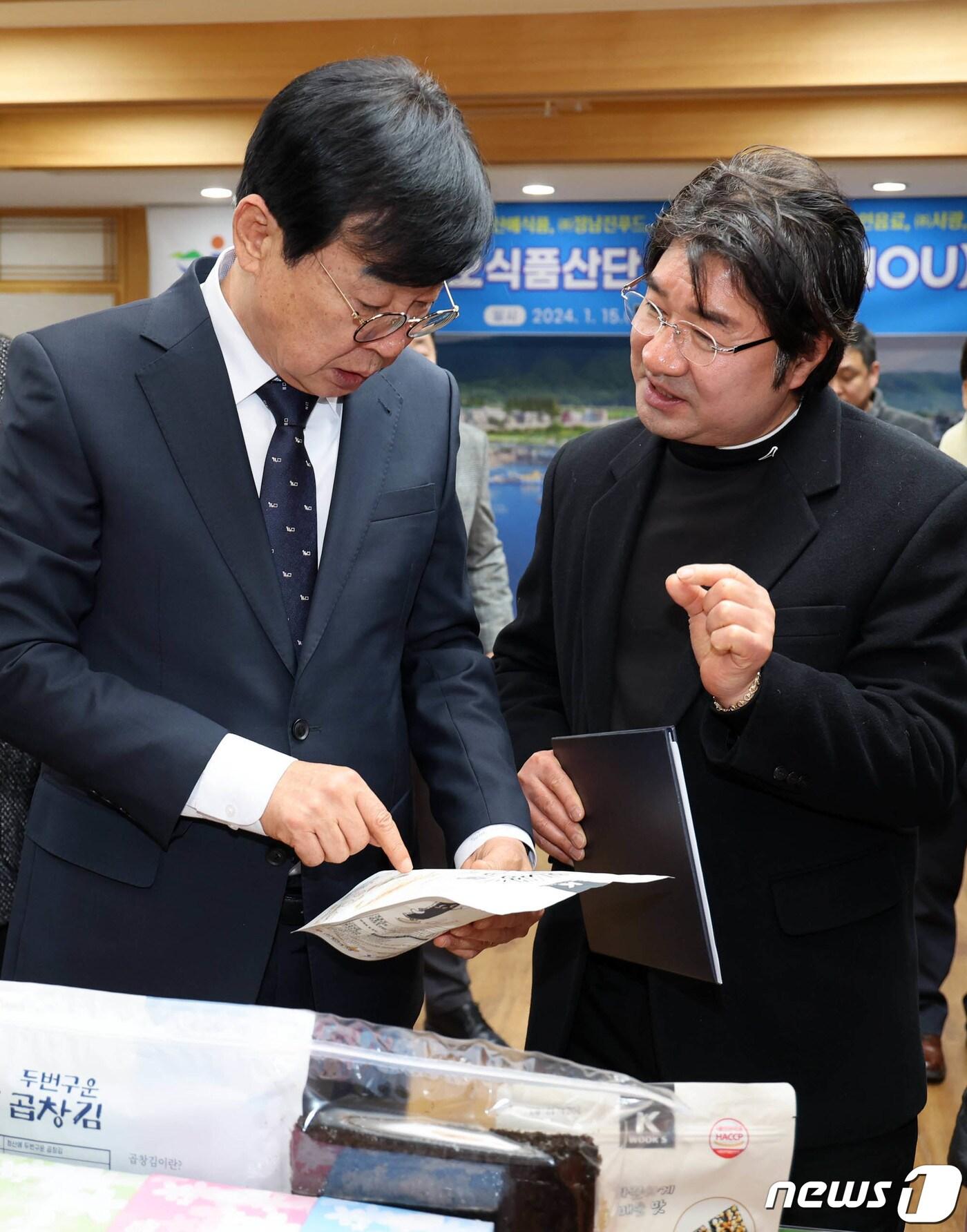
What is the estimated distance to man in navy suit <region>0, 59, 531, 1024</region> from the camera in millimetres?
1238

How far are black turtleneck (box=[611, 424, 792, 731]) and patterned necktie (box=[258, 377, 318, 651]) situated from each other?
1.32 feet

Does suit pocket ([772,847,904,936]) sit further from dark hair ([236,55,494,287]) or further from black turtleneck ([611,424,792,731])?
dark hair ([236,55,494,287])

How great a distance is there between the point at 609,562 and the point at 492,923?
52 cm

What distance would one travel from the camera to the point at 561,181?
21.2 ft

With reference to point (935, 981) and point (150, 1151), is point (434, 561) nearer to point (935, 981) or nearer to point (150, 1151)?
point (150, 1151)

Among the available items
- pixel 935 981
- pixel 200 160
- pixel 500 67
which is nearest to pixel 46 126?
pixel 200 160

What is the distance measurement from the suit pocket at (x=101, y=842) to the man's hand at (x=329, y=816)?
9.4 inches

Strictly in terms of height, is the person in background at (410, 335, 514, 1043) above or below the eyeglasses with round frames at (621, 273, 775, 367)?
below

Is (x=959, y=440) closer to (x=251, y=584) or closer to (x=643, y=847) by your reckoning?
(x=643, y=847)

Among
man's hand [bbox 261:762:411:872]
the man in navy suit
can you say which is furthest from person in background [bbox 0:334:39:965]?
man's hand [bbox 261:762:411:872]

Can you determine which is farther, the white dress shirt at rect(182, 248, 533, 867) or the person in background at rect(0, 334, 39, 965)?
the person in background at rect(0, 334, 39, 965)

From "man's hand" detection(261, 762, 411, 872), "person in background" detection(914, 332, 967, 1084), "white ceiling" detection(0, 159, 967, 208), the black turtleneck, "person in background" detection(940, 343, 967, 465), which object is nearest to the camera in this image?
"man's hand" detection(261, 762, 411, 872)

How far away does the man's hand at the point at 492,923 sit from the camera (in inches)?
49.4

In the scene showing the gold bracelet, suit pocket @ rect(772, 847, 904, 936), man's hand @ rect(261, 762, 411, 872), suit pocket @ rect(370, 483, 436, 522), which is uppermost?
suit pocket @ rect(370, 483, 436, 522)
